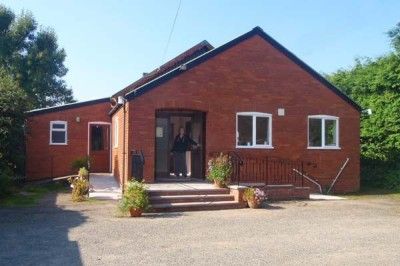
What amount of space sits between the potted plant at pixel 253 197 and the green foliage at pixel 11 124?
9.11 meters

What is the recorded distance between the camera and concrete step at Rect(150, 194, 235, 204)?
550 inches

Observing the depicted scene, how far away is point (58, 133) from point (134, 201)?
12762mm

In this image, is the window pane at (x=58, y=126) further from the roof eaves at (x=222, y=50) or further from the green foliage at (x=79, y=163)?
the roof eaves at (x=222, y=50)

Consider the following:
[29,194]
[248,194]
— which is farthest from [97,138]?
[248,194]

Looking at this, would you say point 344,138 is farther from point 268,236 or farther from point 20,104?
point 20,104

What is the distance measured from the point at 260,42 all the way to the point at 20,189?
38.0 feet

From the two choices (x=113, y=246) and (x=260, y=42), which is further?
(x=260, y=42)

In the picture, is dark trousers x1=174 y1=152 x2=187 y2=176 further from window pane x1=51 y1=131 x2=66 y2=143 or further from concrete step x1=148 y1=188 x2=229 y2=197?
window pane x1=51 y1=131 x2=66 y2=143

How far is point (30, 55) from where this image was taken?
128ft

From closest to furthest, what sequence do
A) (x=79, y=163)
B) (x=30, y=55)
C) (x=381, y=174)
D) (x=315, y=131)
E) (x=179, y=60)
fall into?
(x=315, y=131)
(x=381, y=174)
(x=79, y=163)
(x=179, y=60)
(x=30, y=55)

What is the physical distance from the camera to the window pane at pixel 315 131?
778 inches

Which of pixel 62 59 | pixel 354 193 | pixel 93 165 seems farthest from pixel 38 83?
pixel 354 193

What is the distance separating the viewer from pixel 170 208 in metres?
13.7

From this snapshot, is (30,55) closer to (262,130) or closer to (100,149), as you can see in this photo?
(100,149)
